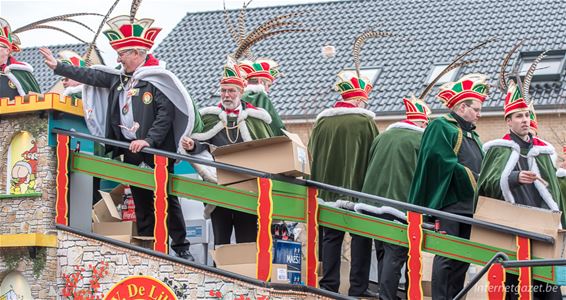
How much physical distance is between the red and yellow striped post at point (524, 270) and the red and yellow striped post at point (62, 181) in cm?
385

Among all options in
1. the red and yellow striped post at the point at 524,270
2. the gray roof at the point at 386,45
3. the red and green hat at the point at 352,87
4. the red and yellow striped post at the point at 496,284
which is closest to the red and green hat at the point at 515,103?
the red and yellow striped post at the point at 524,270

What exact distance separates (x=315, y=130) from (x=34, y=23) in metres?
3.60

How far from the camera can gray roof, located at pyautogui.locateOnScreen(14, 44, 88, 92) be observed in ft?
110

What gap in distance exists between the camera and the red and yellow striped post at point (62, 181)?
1138 cm

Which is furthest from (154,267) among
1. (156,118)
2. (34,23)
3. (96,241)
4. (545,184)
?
(34,23)

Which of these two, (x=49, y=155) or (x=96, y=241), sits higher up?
(x=49, y=155)

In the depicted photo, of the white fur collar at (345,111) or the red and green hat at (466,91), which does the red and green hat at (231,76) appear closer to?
the white fur collar at (345,111)

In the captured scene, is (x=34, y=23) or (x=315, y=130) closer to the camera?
(x=315, y=130)

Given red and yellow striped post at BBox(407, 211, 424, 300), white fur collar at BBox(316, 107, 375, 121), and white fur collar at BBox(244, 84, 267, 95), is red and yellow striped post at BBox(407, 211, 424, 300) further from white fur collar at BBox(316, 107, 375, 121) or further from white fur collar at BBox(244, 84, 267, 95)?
white fur collar at BBox(244, 84, 267, 95)

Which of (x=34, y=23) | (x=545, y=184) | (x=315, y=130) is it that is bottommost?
(x=545, y=184)

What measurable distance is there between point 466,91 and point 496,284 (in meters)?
1.97

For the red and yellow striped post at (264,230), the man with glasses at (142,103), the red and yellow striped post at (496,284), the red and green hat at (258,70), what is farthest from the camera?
the red and green hat at (258,70)

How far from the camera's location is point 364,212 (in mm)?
11711

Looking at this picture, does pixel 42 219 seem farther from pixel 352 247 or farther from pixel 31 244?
pixel 352 247
